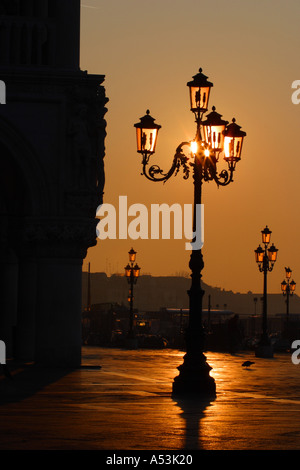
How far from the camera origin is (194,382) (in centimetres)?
2130

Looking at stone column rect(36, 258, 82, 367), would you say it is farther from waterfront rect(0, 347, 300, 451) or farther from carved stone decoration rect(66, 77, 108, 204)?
carved stone decoration rect(66, 77, 108, 204)

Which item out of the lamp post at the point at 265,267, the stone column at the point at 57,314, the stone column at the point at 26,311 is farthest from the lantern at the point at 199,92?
the lamp post at the point at 265,267

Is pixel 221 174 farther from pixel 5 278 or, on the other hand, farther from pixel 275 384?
pixel 5 278

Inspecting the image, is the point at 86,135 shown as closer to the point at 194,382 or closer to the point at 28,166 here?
the point at 28,166

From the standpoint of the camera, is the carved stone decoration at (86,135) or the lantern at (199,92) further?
the carved stone decoration at (86,135)

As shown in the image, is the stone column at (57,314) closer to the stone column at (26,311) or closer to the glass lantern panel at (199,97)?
the stone column at (26,311)

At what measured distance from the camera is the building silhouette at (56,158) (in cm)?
2755

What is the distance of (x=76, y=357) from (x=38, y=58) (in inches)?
292

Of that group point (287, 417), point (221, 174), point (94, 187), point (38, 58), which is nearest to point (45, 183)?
point (94, 187)

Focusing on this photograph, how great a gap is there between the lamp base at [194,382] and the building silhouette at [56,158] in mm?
6769

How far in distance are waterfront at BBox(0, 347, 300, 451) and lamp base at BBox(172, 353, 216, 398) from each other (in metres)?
0.26

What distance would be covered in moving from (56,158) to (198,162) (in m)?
6.44

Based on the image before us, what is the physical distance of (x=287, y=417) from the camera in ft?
56.0

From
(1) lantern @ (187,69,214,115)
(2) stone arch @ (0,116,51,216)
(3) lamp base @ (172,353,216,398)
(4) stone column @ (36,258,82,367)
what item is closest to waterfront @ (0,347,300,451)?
(3) lamp base @ (172,353,216,398)
